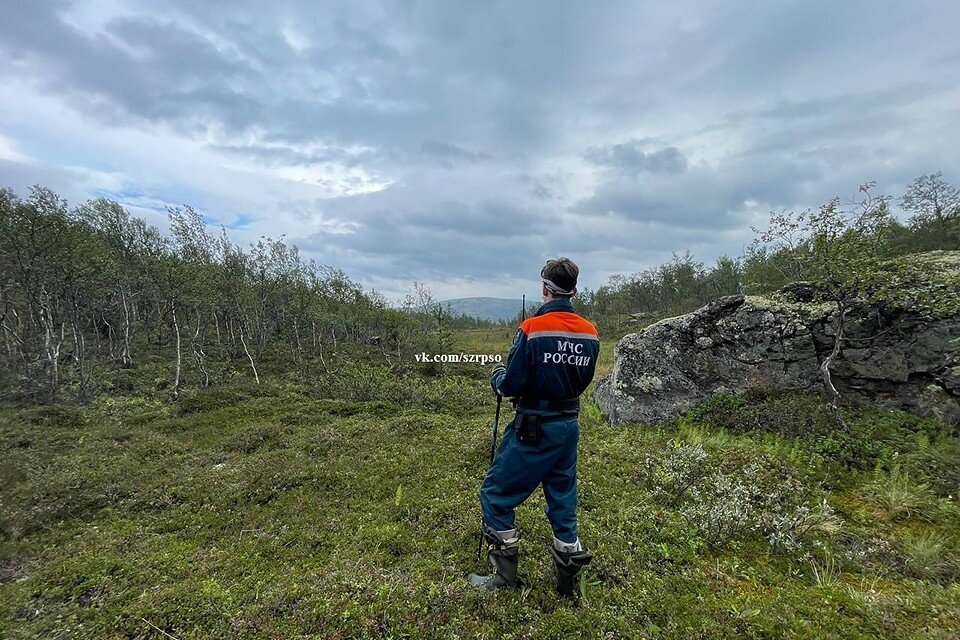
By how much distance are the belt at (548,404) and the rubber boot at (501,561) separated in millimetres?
1468

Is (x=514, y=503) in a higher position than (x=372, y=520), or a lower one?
higher

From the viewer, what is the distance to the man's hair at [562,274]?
4.40m

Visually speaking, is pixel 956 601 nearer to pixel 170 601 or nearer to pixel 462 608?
pixel 462 608

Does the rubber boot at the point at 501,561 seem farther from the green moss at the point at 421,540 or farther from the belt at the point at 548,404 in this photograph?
the belt at the point at 548,404

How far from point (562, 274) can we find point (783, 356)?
9.30m

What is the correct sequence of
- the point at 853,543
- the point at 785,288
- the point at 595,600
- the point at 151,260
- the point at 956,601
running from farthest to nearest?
1. the point at 151,260
2. the point at 785,288
3. the point at 853,543
4. the point at 595,600
5. the point at 956,601

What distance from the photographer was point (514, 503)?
4.38 m

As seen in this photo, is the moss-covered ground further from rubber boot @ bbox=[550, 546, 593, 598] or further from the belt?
the belt

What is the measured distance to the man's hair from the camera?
440 centimetres

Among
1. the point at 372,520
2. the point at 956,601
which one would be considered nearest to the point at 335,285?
the point at 372,520

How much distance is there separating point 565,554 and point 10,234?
29239 mm

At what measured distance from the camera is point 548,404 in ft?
13.9

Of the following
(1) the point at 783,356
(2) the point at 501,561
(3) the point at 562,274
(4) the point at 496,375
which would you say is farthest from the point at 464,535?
(1) the point at 783,356

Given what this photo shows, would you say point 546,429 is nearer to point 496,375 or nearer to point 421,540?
point 496,375
